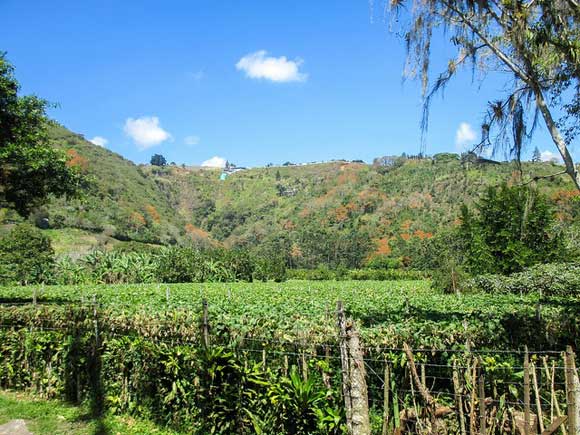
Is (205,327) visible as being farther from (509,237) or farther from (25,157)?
(509,237)

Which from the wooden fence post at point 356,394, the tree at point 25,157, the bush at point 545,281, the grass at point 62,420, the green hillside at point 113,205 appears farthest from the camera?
the green hillside at point 113,205

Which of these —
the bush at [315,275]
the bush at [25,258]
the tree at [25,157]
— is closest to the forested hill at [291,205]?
the bush at [25,258]

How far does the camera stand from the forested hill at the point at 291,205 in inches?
3242

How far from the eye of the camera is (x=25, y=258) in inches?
1623

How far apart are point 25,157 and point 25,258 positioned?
32353 millimetres

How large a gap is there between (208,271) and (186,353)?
146 feet

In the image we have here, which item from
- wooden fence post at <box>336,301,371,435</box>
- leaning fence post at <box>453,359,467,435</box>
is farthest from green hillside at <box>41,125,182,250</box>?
leaning fence post at <box>453,359,467,435</box>

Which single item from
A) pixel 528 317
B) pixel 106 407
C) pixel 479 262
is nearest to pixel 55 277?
pixel 479 262

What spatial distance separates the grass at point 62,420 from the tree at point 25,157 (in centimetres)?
804

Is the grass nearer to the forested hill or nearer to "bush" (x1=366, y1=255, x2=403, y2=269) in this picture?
the forested hill

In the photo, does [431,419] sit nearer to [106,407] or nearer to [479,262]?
[106,407]

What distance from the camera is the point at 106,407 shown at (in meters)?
7.19

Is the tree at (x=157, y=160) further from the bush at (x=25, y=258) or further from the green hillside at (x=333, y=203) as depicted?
the bush at (x=25, y=258)

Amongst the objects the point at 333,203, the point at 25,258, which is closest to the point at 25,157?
the point at 25,258
